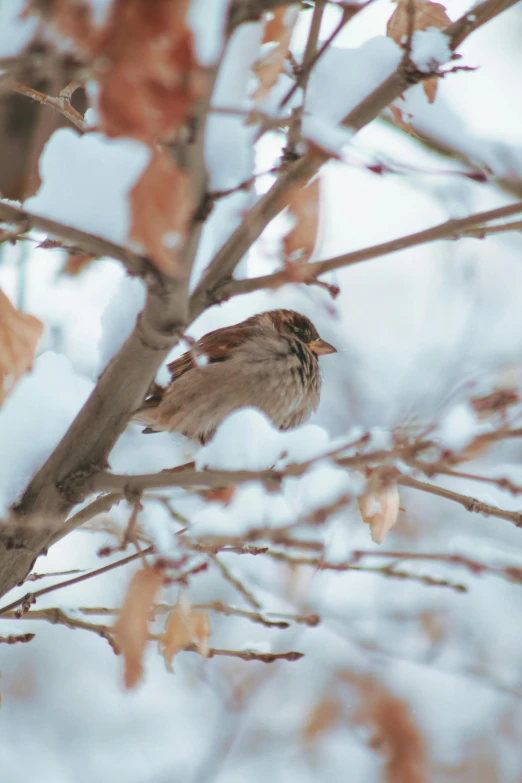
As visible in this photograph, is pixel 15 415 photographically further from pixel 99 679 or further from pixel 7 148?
pixel 99 679

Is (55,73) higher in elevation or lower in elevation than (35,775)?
higher

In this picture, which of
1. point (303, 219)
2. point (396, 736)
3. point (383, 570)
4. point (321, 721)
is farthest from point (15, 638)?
point (321, 721)

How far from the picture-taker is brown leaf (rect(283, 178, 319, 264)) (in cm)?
144

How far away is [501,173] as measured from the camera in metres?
1.73

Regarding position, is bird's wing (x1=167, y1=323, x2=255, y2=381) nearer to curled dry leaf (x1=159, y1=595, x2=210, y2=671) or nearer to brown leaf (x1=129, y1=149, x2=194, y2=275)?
curled dry leaf (x1=159, y1=595, x2=210, y2=671)

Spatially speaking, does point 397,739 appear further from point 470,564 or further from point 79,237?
point 79,237

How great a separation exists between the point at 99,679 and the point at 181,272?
478 cm

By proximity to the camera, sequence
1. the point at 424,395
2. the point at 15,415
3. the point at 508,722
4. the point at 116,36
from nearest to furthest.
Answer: the point at 116,36 < the point at 15,415 < the point at 424,395 < the point at 508,722

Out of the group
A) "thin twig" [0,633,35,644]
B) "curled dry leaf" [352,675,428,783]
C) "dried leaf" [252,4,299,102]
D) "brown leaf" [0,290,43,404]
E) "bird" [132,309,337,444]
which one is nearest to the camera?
"dried leaf" [252,4,299,102]

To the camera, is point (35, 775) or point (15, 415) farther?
point (35, 775)

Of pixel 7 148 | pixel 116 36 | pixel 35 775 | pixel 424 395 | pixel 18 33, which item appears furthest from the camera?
pixel 35 775

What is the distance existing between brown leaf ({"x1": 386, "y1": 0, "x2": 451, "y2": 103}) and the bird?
1655 millimetres

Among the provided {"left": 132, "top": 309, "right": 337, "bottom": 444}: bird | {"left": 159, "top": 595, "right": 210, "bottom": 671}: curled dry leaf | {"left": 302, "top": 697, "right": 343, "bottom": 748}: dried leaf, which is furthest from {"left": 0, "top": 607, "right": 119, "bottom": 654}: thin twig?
{"left": 302, "top": 697, "right": 343, "bottom": 748}: dried leaf

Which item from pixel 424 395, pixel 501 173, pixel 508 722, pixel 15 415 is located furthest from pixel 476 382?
pixel 508 722
